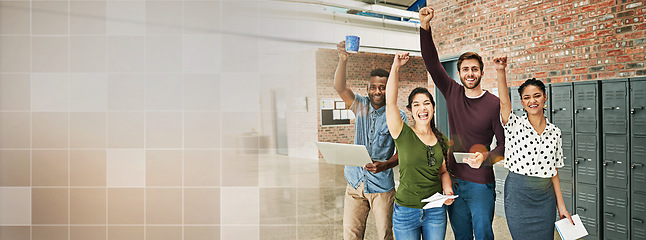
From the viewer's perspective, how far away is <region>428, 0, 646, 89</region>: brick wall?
254 centimetres

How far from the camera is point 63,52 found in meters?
3.01

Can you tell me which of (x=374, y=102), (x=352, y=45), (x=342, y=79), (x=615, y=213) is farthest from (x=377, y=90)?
(x=615, y=213)

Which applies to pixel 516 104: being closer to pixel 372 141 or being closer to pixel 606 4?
pixel 372 141

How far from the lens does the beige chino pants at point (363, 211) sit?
2.48 metres

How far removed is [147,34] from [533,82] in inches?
108

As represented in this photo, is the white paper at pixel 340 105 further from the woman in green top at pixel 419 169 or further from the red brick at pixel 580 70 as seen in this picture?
the red brick at pixel 580 70

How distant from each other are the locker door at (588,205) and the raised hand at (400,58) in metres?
1.72

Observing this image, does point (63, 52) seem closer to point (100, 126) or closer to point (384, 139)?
point (100, 126)

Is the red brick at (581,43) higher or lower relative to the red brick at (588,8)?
lower

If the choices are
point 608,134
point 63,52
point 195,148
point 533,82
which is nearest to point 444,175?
point 533,82

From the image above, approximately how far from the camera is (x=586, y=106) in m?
2.77

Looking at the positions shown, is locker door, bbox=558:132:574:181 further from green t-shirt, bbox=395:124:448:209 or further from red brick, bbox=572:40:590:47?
green t-shirt, bbox=395:124:448:209

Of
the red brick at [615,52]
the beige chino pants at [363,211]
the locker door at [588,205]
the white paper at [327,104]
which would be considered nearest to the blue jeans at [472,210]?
the beige chino pants at [363,211]

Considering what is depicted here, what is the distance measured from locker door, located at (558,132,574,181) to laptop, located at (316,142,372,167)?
1543mm
